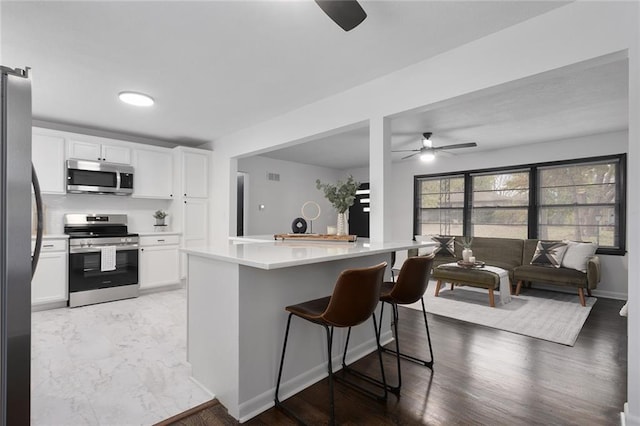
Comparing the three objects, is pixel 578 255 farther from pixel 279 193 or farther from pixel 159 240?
pixel 159 240

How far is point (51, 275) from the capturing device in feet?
13.0

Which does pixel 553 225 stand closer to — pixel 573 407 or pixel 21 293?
pixel 573 407

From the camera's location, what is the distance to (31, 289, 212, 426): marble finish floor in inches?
75.5

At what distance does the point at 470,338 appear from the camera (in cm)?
315

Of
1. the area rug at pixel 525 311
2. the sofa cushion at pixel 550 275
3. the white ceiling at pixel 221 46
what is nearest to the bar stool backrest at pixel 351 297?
the white ceiling at pixel 221 46

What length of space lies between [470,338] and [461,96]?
7.40 feet

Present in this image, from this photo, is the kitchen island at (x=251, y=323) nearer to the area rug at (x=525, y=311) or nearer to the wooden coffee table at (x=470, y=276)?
the area rug at (x=525, y=311)

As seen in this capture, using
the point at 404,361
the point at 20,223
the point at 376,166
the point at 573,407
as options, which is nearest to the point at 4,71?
Answer: the point at 20,223

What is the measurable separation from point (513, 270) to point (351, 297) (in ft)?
14.2

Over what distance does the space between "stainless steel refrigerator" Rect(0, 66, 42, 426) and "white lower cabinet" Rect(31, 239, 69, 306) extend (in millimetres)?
3413

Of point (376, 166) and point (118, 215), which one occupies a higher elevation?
point (376, 166)

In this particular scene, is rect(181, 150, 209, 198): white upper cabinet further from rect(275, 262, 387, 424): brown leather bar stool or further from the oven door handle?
rect(275, 262, 387, 424): brown leather bar stool

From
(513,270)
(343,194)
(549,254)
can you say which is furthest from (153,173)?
(549,254)

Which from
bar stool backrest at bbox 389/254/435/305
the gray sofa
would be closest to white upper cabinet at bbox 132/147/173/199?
bar stool backrest at bbox 389/254/435/305
